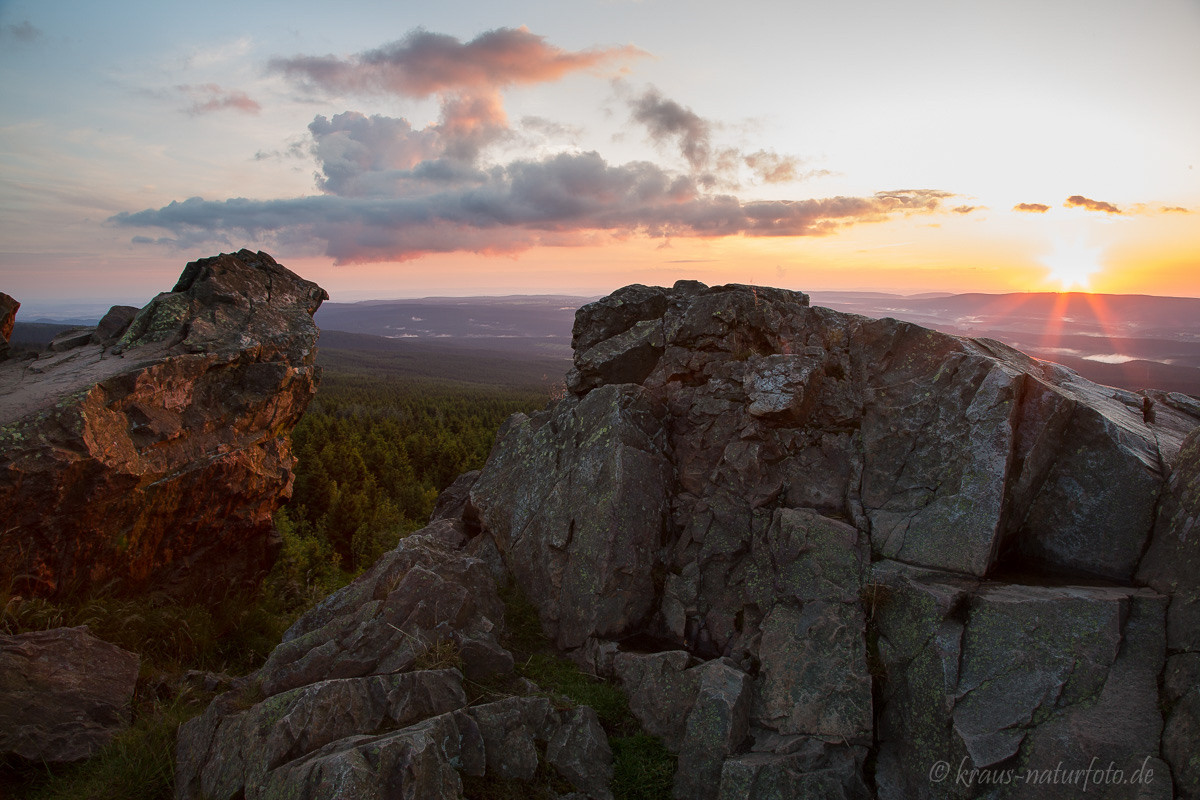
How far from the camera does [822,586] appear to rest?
9.34 m

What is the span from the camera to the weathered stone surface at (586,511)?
10875 mm

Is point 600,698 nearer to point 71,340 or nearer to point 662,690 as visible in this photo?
point 662,690

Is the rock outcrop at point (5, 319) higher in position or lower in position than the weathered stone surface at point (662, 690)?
higher

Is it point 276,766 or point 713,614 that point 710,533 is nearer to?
point 713,614

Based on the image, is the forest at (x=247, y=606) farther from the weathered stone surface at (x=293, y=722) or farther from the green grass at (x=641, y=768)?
the green grass at (x=641, y=768)

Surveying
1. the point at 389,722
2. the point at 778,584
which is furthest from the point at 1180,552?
the point at 389,722

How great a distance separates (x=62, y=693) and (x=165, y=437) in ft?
18.1

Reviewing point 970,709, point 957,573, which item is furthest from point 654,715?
point 957,573

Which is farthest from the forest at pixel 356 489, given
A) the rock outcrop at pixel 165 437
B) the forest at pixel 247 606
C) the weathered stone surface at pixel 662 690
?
the weathered stone surface at pixel 662 690

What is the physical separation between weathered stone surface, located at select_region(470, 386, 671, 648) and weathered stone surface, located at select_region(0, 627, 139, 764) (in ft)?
23.0

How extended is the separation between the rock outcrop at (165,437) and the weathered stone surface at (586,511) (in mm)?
6303

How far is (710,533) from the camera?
11148 millimetres

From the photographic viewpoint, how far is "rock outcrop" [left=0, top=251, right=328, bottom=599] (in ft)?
36.4

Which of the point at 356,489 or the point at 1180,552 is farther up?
the point at 1180,552
